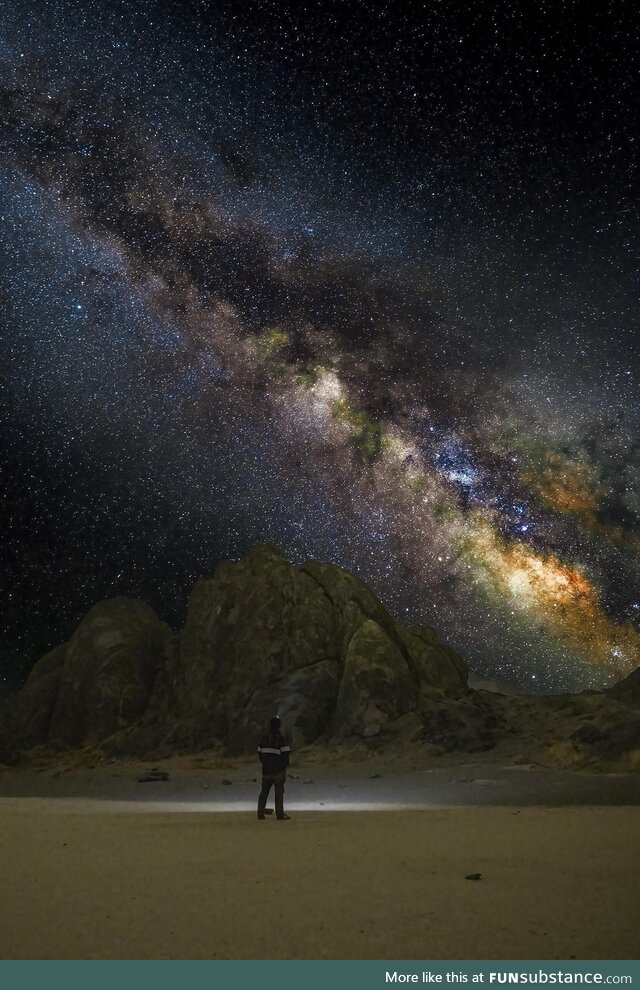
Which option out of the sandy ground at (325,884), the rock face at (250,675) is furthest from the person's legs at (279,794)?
the rock face at (250,675)

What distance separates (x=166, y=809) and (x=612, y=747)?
610 inches

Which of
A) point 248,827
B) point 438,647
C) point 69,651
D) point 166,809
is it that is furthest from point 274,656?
point 248,827

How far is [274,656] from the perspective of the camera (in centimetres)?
4441

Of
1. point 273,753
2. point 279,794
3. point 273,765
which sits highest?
point 273,753

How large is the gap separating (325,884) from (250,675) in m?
36.4

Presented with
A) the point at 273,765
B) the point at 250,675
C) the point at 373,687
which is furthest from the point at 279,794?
the point at 250,675

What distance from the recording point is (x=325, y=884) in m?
8.54

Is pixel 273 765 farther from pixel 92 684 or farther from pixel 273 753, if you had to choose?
pixel 92 684

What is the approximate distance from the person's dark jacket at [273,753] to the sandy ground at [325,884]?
0.99 metres

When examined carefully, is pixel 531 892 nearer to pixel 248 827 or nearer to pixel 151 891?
pixel 151 891

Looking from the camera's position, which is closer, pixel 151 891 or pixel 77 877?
pixel 151 891

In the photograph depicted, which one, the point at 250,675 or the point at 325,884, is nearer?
the point at 325,884

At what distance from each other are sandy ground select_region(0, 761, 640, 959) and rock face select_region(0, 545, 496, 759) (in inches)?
803

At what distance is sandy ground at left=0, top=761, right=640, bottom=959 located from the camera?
6121 mm
